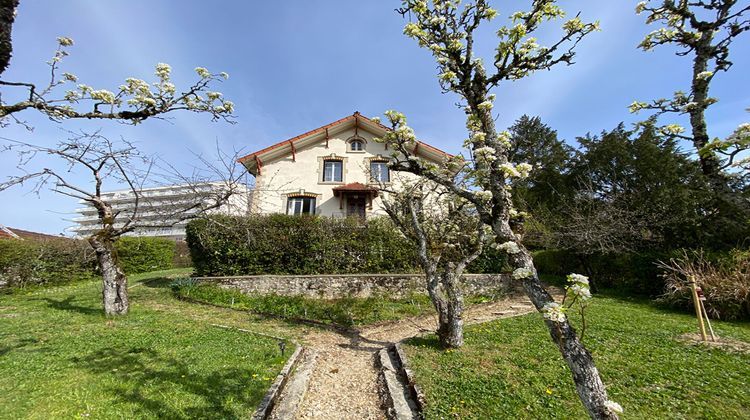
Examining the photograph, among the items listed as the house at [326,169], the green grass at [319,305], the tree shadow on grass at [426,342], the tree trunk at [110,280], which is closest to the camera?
the tree shadow on grass at [426,342]

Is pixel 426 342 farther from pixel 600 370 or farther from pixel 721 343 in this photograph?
pixel 721 343

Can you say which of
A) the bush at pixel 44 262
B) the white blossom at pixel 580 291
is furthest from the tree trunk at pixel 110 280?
the white blossom at pixel 580 291

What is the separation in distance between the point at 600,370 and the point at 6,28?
25.4 feet

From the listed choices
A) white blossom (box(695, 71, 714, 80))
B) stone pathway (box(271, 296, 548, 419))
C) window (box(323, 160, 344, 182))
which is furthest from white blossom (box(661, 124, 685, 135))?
window (box(323, 160, 344, 182))

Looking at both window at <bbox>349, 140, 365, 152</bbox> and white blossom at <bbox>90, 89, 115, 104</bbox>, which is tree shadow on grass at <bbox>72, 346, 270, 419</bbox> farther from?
window at <bbox>349, 140, 365, 152</bbox>

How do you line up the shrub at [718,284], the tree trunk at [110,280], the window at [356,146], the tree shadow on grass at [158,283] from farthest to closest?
the window at [356,146]
the tree shadow on grass at [158,283]
the tree trunk at [110,280]
the shrub at [718,284]

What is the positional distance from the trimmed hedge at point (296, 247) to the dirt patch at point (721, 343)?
818 centimetres

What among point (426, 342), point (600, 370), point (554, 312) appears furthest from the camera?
point (426, 342)

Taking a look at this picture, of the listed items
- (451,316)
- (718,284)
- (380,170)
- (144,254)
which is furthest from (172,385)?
(144,254)

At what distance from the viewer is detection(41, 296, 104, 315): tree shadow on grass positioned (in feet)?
28.5

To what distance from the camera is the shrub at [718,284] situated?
7508 millimetres

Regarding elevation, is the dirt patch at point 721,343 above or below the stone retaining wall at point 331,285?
below

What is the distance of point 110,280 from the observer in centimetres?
824

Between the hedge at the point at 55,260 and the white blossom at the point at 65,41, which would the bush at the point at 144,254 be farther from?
the white blossom at the point at 65,41
